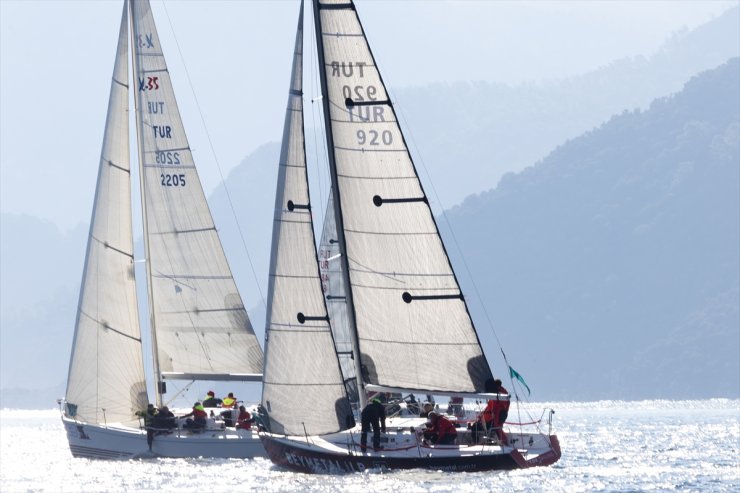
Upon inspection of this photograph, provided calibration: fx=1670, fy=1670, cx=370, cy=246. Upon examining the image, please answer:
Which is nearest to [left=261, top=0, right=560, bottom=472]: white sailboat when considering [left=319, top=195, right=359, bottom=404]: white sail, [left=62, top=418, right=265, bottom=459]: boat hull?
[left=62, top=418, right=265, bottom=459]: boat hull

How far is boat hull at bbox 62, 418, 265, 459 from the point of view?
4578 centimetres

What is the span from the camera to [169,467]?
4503 cm

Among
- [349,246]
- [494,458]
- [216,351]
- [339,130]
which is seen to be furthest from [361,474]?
[216,351]

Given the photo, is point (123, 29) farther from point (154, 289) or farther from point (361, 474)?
point (361, 474)

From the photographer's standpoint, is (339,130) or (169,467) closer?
(339,130)

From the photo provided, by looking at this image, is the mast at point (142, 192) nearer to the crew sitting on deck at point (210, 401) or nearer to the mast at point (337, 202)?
the crew sitting on deck at point (210, 401)

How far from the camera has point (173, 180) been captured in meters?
49.3

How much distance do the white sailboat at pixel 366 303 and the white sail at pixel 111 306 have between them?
9.53 metres

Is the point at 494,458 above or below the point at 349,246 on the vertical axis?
below

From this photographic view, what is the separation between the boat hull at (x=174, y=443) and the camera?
45.8 metres

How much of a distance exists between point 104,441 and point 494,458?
14611mm

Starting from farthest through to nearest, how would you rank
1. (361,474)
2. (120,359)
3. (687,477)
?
(120,359) → (687,477) → (361,474)

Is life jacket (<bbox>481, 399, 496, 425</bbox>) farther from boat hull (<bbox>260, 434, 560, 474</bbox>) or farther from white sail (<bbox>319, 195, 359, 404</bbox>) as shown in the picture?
white sail (<bbox>319, 195, 359, 404</bbox>)

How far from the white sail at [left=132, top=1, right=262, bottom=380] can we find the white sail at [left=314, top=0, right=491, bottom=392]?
34.4ft
